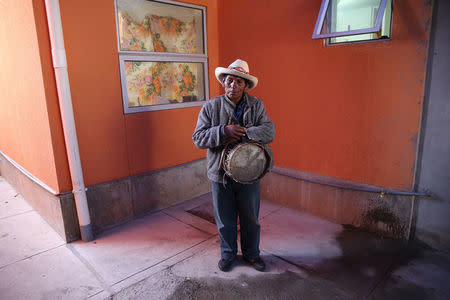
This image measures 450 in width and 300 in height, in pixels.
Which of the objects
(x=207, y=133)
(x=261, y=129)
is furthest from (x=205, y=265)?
A: (x=261, y=129)

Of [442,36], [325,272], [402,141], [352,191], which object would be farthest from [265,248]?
[442,36]

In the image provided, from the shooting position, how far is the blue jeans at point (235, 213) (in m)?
3.06

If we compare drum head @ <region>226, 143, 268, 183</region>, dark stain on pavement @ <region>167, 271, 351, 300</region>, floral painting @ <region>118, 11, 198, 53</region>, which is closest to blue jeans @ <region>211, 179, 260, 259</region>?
drum head @ <region>226, 143, 268, 183</region>

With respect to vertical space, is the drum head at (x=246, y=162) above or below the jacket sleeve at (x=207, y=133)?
below

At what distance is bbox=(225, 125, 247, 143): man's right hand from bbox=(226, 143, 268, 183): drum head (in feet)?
0.29

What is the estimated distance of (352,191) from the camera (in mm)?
4078

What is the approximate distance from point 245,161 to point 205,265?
51.2 inches

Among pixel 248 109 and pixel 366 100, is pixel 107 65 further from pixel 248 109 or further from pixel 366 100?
pixel 366 100

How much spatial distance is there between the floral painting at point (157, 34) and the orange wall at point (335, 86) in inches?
27.3

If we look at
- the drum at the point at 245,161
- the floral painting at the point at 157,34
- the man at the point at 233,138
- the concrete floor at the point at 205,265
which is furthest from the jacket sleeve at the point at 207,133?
the floral painting at the point at 157,34

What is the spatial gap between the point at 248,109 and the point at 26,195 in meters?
4.26

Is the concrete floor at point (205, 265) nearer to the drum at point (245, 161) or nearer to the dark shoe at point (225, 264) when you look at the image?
the dark shoe at point (225, 264)

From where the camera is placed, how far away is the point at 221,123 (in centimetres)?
298

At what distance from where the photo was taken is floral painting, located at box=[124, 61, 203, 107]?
426 cm
